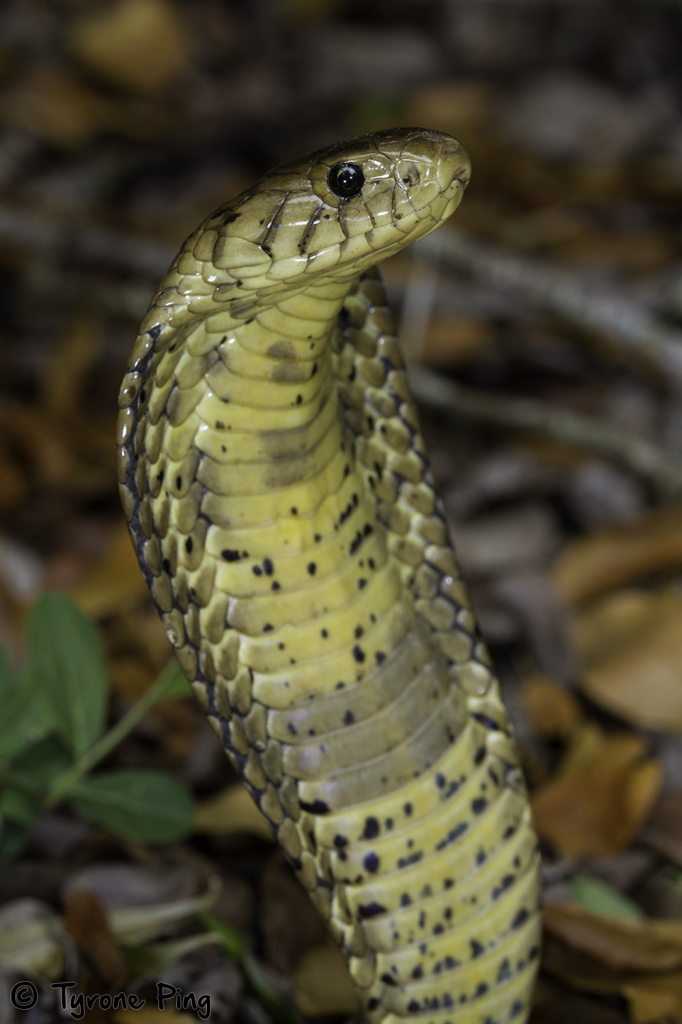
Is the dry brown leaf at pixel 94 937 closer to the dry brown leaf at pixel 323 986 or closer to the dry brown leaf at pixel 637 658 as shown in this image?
the dry brown leaf at pixel 323 986

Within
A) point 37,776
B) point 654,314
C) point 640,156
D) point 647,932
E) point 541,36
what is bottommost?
point 647,932

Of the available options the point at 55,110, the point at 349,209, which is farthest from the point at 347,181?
the point at 55,110

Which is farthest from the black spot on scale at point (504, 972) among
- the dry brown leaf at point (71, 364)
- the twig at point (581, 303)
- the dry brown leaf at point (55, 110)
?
the dry brown leaf at point (55, 110)

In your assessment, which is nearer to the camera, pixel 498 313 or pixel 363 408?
pixel 363 408

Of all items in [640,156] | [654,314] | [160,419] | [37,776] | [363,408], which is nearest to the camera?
[160,419]

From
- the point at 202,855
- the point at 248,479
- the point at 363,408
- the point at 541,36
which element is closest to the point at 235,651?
the point at 248,479

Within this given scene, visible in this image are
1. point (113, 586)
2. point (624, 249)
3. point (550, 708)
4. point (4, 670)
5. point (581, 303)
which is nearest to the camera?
point (4, 670)

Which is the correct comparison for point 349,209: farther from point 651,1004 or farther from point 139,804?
point 651,1004

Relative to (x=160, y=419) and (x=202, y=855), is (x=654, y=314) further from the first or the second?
(x=160, y=419)
